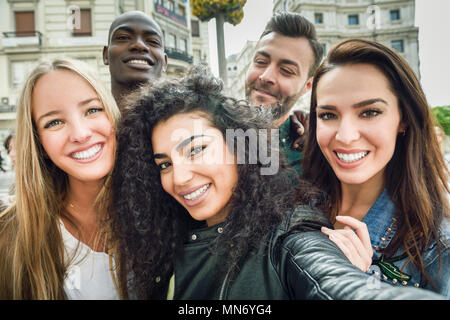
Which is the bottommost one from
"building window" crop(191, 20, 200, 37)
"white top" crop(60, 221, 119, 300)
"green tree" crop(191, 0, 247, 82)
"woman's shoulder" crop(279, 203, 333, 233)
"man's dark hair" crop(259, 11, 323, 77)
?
"white top" crop(60, 221, 119, 300)

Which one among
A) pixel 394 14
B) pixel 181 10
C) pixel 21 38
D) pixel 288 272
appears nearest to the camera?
pixel 288 272

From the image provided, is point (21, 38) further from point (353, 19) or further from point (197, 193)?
point (197, 193)

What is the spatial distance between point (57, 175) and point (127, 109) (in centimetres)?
70

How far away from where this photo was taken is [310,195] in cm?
140

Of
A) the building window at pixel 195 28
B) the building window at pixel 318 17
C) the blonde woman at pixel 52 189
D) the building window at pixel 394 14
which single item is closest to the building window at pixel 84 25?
the building window at pixel 318 17

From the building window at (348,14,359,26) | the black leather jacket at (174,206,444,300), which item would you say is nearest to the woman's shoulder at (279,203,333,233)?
the black leather jacket at (174,206,444,300)

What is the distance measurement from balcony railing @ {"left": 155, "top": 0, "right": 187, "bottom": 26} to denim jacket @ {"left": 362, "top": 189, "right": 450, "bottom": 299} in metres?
8.17

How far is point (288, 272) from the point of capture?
1.03 meters

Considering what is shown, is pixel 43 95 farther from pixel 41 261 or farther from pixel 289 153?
pixel 289 153

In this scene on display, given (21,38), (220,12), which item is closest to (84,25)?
(21,38)

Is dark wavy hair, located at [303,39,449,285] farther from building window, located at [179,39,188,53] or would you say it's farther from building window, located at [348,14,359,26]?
building window, located at [179,39,188,53]

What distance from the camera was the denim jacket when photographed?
1.23 m

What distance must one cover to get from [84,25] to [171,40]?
2.70 metres

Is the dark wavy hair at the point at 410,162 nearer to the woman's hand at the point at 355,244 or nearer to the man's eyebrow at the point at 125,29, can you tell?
the woman's hand at the point at 355,244
